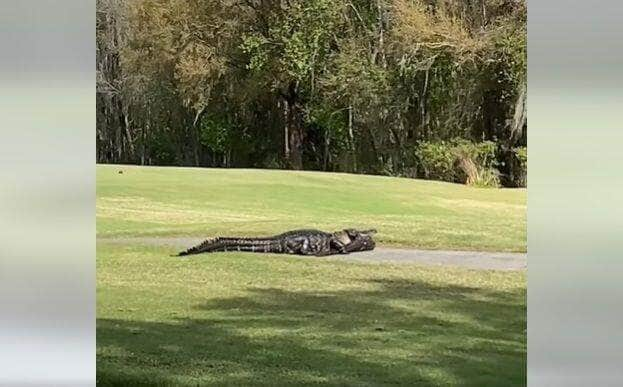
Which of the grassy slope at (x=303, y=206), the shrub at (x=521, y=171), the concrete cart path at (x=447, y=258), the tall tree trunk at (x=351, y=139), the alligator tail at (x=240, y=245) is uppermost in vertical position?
the tall tree trunk at (x=351, y=139)

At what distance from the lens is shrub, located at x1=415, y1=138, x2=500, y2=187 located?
409 centimetres

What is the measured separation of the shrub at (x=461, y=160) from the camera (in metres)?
4.09

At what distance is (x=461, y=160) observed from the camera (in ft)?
13.5

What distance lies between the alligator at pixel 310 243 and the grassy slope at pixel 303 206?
4 cm

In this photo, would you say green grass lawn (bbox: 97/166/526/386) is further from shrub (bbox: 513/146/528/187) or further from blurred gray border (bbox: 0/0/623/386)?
blurred gray border (bbox: 0/0/623/386)

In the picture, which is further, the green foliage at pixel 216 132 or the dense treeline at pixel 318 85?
the green foliage at pixel 216 132

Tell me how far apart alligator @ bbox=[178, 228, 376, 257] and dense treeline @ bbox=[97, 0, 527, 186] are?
1.12ft

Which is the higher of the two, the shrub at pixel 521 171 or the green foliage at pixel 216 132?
the green foliage at pixel 216 132
